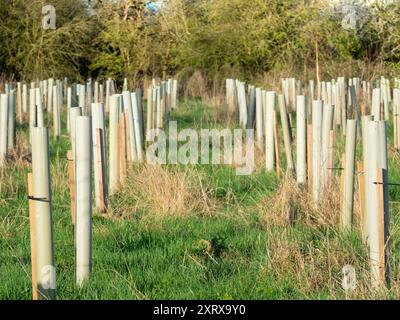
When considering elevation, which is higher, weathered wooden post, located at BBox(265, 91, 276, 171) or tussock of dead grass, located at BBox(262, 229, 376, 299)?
weathered wooden post, located at BBox(265, 91, 276, 171)

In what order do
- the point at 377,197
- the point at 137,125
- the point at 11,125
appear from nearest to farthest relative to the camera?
the point at 377,197 < the point at 137,125 < the point at 11,125

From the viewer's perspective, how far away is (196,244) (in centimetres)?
611

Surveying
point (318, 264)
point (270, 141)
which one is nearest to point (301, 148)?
point (270, 141)

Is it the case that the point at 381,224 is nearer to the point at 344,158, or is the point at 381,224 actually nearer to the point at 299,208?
the point at 344,158

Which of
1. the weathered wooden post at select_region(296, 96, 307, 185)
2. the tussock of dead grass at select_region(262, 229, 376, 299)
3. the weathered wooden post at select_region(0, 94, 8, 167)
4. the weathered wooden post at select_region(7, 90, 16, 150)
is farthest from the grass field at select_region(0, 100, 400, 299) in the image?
the weathered wooden post at select_region(7, 90, 16, 150)

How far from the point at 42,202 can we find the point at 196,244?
192 cm

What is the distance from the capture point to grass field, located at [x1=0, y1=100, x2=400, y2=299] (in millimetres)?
5027

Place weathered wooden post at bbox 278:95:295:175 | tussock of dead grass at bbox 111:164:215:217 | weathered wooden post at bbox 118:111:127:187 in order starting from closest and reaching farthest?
tussock of dead grass at bbox 111:164:215:217 → weathered wooden post at bbox 118:111:127:187 → weathered wooden post at bbox 278:95:295:175

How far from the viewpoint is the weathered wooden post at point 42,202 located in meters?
4.38

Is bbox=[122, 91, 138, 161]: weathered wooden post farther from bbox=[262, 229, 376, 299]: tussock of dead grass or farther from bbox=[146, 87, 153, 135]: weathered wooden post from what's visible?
bbox=[262, 229, 376, 299]: tussock of dead grass

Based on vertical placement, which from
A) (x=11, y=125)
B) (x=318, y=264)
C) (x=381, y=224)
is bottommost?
(x=318, y=264)

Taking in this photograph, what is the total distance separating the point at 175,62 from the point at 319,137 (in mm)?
23102

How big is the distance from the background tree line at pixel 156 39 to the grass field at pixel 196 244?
53.6 feet
